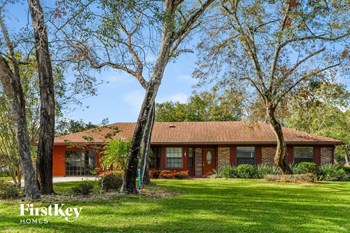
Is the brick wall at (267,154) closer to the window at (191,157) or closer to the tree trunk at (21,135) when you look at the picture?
the window at (191,157)

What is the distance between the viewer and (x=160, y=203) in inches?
396

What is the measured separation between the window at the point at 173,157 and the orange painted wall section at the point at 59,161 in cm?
694

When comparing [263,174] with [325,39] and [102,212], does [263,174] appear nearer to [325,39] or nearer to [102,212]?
[325,39]

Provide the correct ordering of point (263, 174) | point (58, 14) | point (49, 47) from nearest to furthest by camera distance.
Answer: point (58, 14), point (49, 47), point (263, 174)

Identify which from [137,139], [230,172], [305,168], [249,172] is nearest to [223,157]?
[230,172]

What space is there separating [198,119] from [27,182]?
32.5 meters

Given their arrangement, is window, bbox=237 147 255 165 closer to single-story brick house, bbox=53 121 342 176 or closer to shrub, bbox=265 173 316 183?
single-story brick house, bbox=53 121 342 176

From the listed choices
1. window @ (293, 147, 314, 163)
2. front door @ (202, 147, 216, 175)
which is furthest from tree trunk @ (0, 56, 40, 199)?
window @ (293, 147, 314, 163)

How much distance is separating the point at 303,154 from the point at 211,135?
6.12 metres

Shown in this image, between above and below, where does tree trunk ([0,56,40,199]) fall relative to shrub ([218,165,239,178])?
above

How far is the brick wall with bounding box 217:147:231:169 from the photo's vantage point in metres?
24.2

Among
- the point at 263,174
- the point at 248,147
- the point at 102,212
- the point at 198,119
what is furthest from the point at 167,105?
the point at 102,212

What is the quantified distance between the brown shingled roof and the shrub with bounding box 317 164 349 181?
89.6 inches

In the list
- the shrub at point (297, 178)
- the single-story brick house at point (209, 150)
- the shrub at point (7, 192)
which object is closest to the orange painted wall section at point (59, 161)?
the single-story brick house at point (209, 150)
